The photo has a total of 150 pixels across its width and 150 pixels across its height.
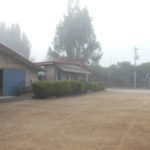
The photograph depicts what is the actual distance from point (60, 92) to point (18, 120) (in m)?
7.82

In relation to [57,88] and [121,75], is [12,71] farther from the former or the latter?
[121,75]

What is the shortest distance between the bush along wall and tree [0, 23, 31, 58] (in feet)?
94.3

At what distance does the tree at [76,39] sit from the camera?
31875 millimetres

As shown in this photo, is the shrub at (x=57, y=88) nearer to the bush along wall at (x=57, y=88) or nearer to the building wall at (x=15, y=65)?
the bush along wall at (x=57, y=88)

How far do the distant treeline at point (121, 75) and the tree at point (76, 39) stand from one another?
3217mm

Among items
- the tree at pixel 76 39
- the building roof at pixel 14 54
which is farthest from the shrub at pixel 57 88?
the tree at pixel 76 39

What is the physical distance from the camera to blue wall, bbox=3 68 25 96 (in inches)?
487

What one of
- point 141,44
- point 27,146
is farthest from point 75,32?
point 27,146

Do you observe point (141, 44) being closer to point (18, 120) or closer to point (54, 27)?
point (54, 27)

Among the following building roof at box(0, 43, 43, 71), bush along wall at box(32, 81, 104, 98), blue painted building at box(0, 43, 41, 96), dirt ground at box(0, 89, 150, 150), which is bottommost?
dirt ground at box(0, 89, 150, 150)

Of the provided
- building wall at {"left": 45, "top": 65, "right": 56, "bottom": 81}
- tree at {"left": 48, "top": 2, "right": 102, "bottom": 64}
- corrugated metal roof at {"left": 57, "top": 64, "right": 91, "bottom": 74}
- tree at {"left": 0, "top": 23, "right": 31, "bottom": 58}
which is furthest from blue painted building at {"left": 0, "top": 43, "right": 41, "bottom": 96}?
tree at {"left": 0, "top": 23, "right": 31, "bottom": 58}

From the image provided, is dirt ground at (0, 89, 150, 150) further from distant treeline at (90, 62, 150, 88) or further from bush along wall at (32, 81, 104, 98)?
distant treeline at (90, 62, 150, 88)

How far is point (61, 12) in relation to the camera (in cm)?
3338

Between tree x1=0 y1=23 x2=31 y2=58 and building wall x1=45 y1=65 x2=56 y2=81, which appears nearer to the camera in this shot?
building wall x1=45 y1=65 x2=56 y2=81
